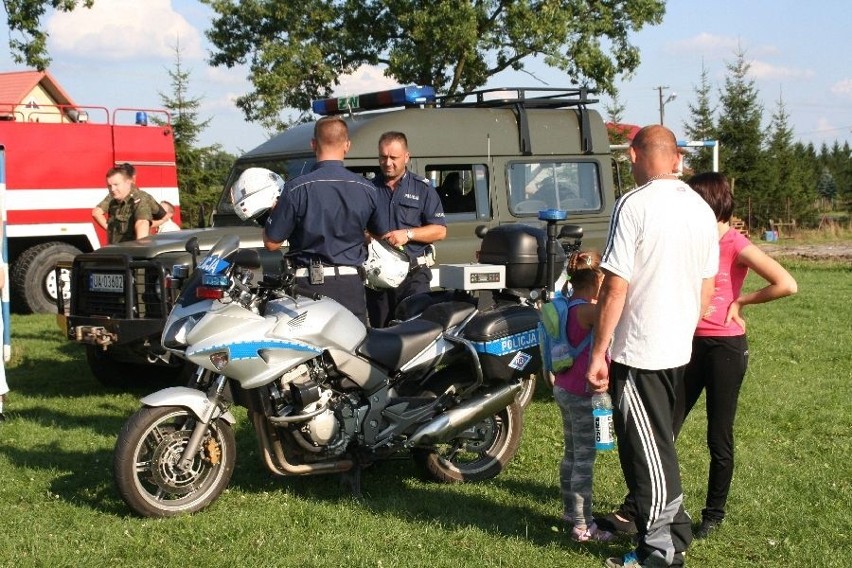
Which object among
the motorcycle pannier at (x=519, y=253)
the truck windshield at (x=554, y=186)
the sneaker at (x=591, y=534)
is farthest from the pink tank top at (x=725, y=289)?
the truck windshield at (x=554, y=186)

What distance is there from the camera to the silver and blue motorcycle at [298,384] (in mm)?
4879

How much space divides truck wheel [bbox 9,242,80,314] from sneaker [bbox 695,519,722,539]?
1077cm

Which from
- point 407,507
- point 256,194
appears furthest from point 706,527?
point 256,194

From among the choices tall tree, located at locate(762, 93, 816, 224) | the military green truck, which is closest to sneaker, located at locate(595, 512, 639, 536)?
the military green truck

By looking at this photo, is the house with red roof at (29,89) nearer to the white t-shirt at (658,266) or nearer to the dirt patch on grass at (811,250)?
the dirt patch on grass at (811,250)

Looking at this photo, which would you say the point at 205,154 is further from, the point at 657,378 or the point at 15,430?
the point at 657,378

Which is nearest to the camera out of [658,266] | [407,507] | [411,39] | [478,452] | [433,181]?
[658,266]

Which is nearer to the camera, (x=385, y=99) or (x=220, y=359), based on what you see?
(x=220, y=359)

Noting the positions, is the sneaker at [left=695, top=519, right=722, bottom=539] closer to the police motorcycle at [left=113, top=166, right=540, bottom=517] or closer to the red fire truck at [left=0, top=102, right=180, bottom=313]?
the police motorcycle at [left=113, top=166, right=540, bottom=517]

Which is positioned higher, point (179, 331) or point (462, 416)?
point (179, 331)

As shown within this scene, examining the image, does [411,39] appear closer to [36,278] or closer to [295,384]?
[36,278]

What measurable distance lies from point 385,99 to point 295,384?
4.07 metres

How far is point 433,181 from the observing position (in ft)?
27.1

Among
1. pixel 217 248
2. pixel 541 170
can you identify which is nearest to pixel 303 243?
pixel 217 248
